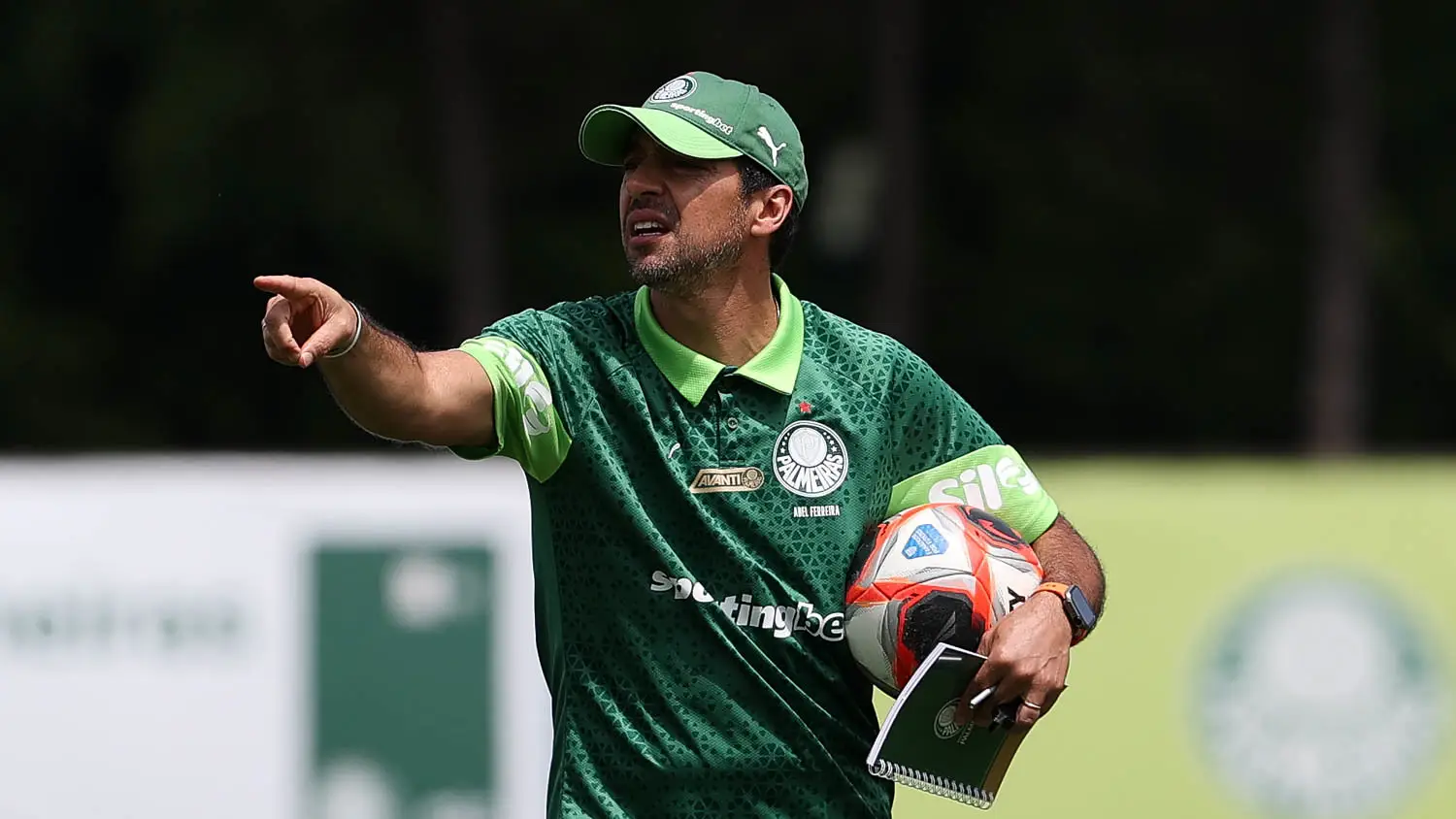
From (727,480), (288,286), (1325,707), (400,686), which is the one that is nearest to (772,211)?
(727,480)

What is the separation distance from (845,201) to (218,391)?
483 cm

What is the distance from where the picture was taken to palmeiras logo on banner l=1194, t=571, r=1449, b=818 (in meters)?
7.71

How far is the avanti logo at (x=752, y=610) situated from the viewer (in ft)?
12.5

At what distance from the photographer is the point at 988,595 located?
3.84 m

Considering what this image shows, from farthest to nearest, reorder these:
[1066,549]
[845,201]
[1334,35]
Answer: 1. [845,201]
2. [1334,35]
3. [1066,549]

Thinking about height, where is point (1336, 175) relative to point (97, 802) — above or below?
above

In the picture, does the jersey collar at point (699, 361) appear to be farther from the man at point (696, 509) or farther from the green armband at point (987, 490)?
the green armband at point (987, 490)

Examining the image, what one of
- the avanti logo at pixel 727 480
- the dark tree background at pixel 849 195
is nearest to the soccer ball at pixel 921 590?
the avanti logo at pixel 727 480

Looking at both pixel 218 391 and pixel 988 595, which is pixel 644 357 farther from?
pixel 218 391

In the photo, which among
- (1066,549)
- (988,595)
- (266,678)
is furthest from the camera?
(266,678)

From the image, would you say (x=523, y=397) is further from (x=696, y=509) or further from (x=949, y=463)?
(x=949, y=463)

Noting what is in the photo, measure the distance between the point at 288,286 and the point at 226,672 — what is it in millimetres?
4583

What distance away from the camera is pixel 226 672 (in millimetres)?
7547

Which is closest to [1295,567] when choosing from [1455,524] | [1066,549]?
[1455,524]
